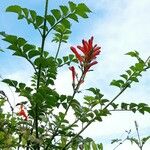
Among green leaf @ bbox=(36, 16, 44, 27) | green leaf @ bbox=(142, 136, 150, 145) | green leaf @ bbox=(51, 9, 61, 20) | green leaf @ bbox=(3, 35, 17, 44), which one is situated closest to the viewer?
green leaf @ bbox=(3, 35, 17, 44)

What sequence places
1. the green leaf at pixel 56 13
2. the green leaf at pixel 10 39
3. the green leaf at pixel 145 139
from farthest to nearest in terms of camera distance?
the green leaf at pixel 145 139 → the green leaf at pixel 56 13 → the green leaf at pixel 10 39

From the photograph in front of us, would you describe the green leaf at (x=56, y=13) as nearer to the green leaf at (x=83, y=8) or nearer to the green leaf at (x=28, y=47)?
the green leaf at (x=83, y=8)

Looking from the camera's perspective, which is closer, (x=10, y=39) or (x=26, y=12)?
(x=10, y=39)

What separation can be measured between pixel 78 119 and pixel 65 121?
0.15 m

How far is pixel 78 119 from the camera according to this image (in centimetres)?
410

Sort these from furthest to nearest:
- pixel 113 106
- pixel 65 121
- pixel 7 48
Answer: pixel 113 106, pixel 65 121, pixel 7 48

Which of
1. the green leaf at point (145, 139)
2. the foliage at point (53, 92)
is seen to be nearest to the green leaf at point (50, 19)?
the foliage at point (53, 92)

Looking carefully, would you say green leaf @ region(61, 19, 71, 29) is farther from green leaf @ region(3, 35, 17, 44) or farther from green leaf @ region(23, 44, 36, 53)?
green leaf @ region(3, 35, 17, 44)

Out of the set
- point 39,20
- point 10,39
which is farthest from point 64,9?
point 10,39

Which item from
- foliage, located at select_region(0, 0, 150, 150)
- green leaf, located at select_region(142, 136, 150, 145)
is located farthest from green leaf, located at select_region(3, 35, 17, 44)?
green leaf, located at select_region(142, 136, 150, 145)

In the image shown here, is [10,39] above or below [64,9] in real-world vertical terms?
below

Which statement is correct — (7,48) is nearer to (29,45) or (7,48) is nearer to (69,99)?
(29,45)

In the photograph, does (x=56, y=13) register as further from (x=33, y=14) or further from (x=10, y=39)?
(x=10, y=39)

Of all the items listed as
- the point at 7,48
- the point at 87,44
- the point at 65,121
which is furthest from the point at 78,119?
the point at 7,48
